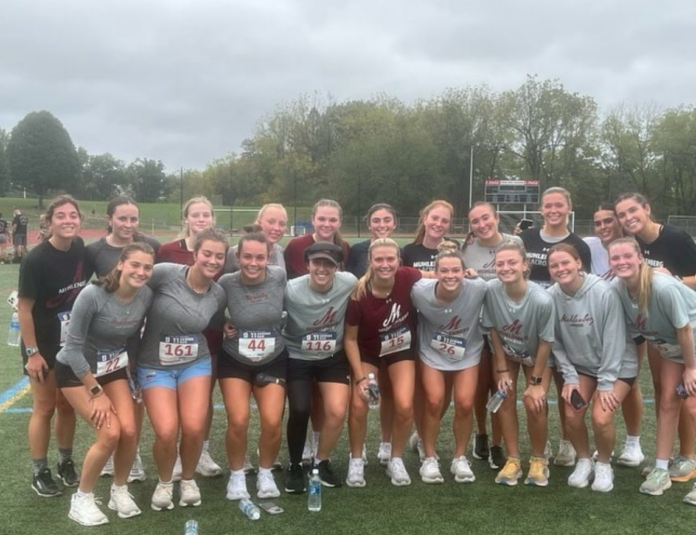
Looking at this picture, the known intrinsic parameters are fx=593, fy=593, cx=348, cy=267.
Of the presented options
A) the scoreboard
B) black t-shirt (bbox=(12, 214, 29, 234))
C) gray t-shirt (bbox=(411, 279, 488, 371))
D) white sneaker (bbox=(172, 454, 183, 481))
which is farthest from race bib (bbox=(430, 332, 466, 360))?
the scoreboard

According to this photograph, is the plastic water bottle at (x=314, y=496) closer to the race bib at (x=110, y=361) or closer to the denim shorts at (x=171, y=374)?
the denim shorts at (x=171, y=374)

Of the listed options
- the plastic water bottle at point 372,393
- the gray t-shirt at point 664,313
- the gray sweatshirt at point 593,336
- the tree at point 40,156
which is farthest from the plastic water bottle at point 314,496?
the tree at point 40,156

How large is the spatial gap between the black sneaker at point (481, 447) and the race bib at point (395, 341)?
39.2 inches

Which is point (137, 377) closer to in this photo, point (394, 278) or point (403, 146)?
point (394, 278)

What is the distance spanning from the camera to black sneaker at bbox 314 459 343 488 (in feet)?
12.5

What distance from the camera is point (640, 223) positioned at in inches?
154

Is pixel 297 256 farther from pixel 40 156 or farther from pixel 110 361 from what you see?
pixel 40 156

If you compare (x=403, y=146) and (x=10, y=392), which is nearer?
(x=10, y=392)

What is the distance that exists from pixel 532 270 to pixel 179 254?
2.49m

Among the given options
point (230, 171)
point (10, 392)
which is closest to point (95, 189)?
point (230, 171)

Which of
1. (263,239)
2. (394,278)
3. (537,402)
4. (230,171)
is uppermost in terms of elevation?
(230,171)

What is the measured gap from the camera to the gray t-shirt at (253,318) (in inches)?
145

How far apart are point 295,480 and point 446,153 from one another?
158ft

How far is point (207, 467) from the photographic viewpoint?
13.0 ft
